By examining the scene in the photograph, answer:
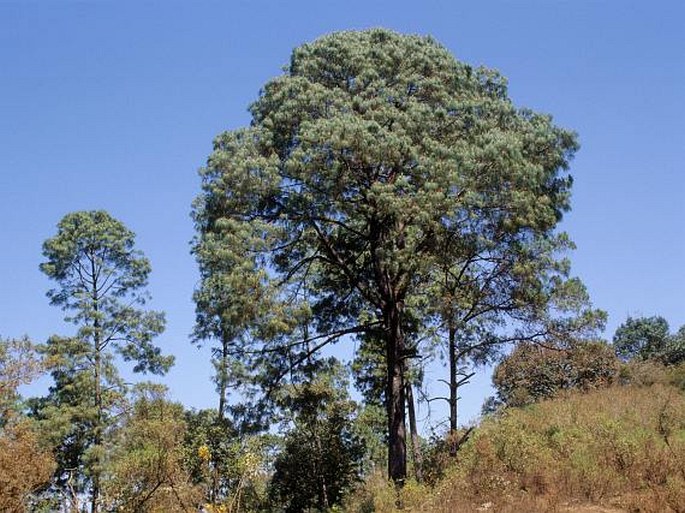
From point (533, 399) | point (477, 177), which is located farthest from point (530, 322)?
point (533, 399)

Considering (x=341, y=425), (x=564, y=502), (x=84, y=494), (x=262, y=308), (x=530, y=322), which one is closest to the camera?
(x=564, y=502)

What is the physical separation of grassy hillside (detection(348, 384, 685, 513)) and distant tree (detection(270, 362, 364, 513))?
22.5 ft

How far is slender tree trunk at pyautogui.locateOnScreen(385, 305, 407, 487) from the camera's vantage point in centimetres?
A: 1797

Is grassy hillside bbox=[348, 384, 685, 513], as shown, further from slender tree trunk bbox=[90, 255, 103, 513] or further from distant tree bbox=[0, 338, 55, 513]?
slender tree trunk bbox=[90, 255, 103, 513]

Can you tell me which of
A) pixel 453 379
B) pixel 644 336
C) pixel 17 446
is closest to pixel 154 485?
pixel 17 446

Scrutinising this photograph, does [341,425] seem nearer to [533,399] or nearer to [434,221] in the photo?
[533,399]

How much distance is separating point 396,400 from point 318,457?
6291mm

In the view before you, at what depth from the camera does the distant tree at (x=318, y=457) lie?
23.5m

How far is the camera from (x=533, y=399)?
23.0m

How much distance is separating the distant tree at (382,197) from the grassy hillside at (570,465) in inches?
121

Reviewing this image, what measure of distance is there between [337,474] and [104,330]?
1100 cm

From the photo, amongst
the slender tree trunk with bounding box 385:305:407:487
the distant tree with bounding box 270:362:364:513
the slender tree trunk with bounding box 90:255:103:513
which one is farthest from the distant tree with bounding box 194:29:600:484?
the slender tree trunk with bounding box 90:255:103:513

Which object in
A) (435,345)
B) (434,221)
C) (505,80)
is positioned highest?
(505,80)

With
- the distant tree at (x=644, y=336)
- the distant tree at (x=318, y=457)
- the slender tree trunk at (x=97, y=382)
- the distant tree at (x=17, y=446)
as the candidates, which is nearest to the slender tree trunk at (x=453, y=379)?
the distant tree at (x=318, y=457)
